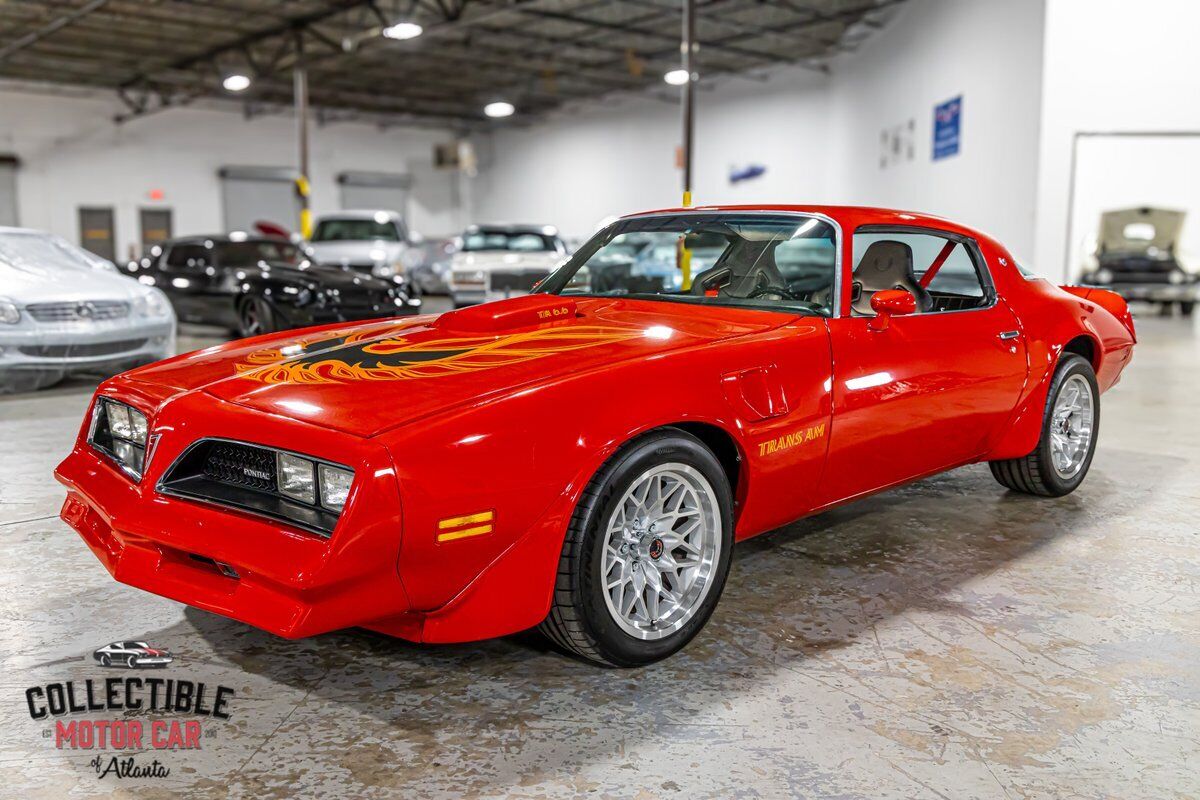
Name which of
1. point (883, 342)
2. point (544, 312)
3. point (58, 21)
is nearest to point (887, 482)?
point (883, 342)

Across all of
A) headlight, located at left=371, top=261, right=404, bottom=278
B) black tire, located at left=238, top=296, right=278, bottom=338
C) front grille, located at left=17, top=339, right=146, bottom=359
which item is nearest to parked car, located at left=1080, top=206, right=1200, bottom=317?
headlight, located at left=371, top=261, right=404, bottom=278

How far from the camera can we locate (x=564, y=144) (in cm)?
2647

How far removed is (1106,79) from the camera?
1184cm

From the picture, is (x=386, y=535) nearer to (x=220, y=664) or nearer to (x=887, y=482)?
(x=220, y=664)

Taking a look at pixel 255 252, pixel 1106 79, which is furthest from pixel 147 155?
pixel 1106 79

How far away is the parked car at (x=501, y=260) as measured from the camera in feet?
39.2

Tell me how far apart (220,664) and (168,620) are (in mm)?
403

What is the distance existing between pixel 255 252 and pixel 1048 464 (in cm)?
907

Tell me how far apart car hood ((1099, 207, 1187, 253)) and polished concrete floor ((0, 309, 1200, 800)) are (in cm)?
1117

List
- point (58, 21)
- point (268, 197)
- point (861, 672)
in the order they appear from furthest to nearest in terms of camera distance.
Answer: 1. point (268, 197)
2. point (58, 21)
3. point (861, 672)

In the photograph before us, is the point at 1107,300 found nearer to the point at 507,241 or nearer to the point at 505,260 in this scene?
the point at 505,260

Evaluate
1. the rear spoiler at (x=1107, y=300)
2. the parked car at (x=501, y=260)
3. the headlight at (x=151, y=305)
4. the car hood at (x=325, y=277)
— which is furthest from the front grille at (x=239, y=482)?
the parked car at (x=501, y=260)

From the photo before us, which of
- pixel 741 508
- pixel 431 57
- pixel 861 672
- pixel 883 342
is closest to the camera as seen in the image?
pixel 861 672

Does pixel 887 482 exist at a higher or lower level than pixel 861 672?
higher
